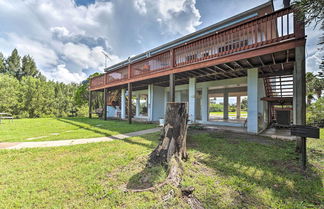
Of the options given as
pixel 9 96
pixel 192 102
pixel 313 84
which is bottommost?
pixel 192 102

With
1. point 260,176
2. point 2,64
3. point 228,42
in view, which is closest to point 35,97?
point 2,64

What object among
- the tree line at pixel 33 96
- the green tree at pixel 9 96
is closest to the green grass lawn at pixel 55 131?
the green tree at pixel 9 96

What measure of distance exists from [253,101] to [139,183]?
6.13 meters

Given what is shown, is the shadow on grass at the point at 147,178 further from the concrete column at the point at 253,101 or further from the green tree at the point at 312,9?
the concrete column at the point at 253,101

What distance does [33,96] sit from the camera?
17.9 m

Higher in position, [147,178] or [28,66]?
[28,66]

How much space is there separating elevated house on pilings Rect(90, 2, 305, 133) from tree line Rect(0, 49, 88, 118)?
1223 cm

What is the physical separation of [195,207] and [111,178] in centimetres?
149

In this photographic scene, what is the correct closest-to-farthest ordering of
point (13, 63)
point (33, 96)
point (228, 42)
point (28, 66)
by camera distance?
point (228, 42) < point (33, 96) < point (13, 63) < point (28, 66)

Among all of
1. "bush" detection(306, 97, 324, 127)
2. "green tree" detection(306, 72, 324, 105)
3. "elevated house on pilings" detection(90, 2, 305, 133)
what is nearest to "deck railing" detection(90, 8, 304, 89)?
"elevated house on pilings" detection(90, 2, 305, 133)

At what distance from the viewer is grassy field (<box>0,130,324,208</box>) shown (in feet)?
5.74

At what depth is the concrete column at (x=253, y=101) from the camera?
6004 mm

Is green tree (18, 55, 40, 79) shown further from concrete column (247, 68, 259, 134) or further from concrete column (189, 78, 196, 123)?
concrete column (247, 68, 259, 134)

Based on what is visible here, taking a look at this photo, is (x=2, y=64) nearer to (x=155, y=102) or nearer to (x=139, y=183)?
(x=155, y=102)
